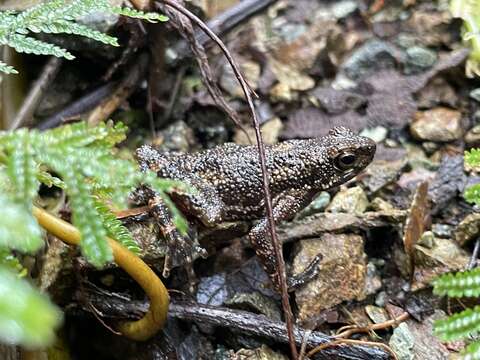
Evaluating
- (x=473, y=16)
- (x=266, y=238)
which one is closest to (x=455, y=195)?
(x=473, y=16)

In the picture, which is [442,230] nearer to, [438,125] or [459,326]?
[438,125]

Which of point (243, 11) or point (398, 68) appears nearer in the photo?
point (243, 11)

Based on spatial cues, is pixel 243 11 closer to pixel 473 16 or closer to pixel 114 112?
pixel 114 112

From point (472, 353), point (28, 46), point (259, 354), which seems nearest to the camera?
point (472, 353)

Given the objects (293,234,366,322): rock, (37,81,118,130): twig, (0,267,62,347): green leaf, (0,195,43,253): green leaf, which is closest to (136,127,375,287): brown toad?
(293,234,366,322): rock

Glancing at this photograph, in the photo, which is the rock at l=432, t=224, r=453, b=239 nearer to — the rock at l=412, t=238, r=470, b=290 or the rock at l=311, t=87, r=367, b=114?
the rock at l=412, t=238, r=470, b=290

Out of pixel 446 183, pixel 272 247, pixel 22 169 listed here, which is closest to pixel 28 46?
pixel 22 169

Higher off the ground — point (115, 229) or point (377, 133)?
point (115, 229)
